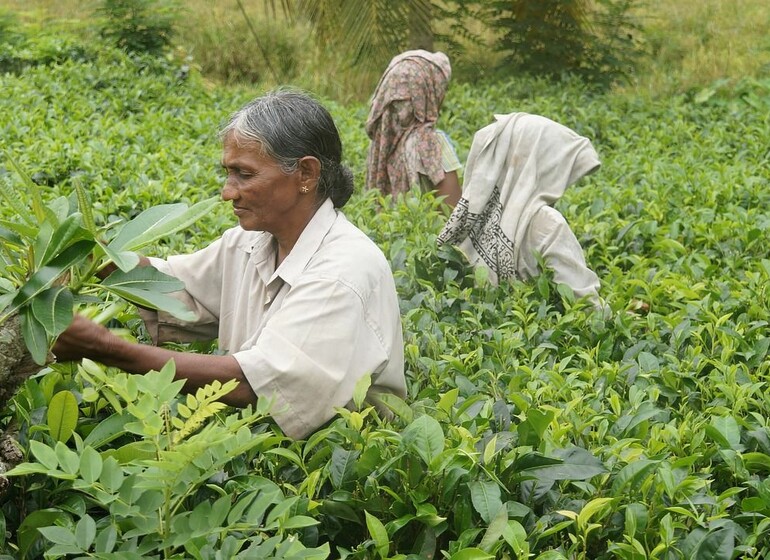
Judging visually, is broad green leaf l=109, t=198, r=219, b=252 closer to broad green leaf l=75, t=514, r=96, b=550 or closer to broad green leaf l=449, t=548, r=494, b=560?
broad green leaf l=75, t=514, r=96, b=550

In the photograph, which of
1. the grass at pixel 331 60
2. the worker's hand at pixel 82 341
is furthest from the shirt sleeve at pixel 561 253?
the grass at pixel 331 60

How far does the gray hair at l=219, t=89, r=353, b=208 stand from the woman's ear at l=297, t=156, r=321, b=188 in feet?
0.04

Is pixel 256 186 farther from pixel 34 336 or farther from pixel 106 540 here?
pixel 106 540

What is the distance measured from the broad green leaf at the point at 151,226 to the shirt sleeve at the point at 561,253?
1.92m

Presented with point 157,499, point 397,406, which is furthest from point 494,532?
point 157,499

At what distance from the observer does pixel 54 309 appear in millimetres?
1844

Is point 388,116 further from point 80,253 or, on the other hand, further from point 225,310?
point 80,253

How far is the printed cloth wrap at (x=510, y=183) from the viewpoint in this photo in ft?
13.0

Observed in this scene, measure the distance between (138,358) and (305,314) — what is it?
1.22ft

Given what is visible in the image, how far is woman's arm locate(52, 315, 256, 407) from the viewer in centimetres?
208

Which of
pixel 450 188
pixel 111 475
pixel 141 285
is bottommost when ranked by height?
pixel 450 188

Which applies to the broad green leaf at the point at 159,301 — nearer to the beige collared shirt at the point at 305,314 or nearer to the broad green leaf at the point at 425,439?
the beige collared shirt at the point at 305,314

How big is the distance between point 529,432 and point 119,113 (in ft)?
18.2

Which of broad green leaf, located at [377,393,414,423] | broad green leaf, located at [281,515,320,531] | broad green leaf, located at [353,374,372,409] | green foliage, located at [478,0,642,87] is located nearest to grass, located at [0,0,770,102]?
green foliage, located at [478,0,642,87]
